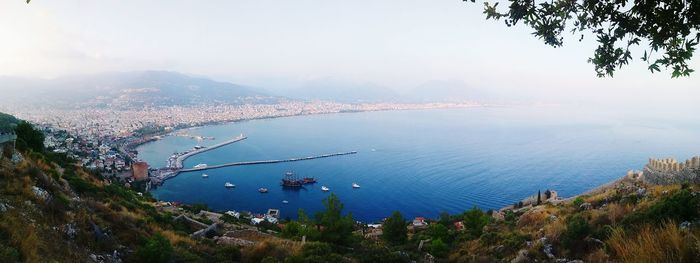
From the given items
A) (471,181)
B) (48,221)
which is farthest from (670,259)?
(471,181)

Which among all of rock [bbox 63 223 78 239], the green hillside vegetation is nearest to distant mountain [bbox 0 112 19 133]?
the green hillside vegetation

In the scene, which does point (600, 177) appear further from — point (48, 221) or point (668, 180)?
point (48, 221)

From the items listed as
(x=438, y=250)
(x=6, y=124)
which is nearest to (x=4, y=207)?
(x=438, y=250)

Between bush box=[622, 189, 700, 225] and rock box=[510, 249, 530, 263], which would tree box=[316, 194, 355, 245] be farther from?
bush box=[622, 189, 700, 225]

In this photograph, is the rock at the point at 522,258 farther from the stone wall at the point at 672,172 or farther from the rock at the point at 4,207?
the rock at the point at 4,207

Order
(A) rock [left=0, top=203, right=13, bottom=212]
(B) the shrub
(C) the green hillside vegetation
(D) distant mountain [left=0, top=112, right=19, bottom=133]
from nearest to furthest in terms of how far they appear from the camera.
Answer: (B) the shrub → (C) the green hillside vegetation → (A) rock [left=0, top=203, right=13, bottom=212] → (D) distant mountain [left=0, top=112, right=19, bottom=133]
